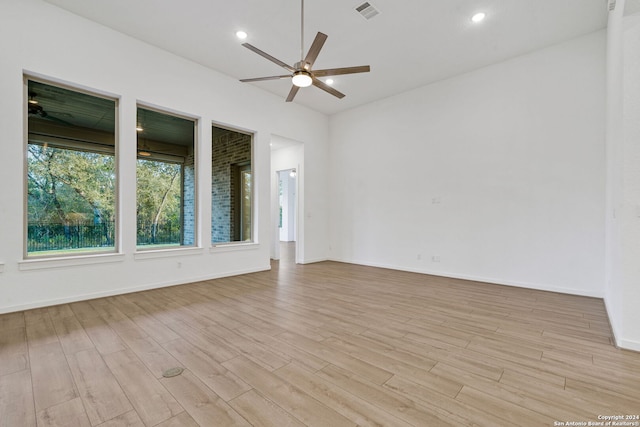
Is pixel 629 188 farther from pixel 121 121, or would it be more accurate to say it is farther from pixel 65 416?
pixel 121 121

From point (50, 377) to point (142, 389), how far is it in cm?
75

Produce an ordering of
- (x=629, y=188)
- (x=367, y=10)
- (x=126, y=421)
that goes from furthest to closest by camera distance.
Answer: (x=367, y=10) → (x=629, y=188) → (x=126, y=421)

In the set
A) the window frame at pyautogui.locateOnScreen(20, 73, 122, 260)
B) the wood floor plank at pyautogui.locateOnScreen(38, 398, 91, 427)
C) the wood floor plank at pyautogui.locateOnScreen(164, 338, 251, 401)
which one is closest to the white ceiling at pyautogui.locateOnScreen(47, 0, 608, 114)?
the window frame at pyautogui.locateOnScreen(20, 73, 122, 260)

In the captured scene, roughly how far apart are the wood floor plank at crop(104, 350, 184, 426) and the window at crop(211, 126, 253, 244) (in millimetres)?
3088

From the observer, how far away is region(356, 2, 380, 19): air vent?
3.44m

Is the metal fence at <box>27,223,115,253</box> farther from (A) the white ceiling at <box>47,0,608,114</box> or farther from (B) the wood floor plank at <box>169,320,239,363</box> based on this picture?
(A) the white ceiling at <box>47,0,608,114</box>

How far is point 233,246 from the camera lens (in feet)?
17.6

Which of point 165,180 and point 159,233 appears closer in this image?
point 159,233

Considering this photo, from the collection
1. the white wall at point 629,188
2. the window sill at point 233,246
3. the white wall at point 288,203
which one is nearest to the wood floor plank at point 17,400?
the window sill at point 233,246

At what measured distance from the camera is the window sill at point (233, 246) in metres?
5.11

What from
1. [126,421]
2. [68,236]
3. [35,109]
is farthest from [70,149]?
[126,421]

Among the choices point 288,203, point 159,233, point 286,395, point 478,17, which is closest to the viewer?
point 286,395

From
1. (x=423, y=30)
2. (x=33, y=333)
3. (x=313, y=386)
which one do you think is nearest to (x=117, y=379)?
(x=313, y=386)

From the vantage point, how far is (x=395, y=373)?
6.64ft
